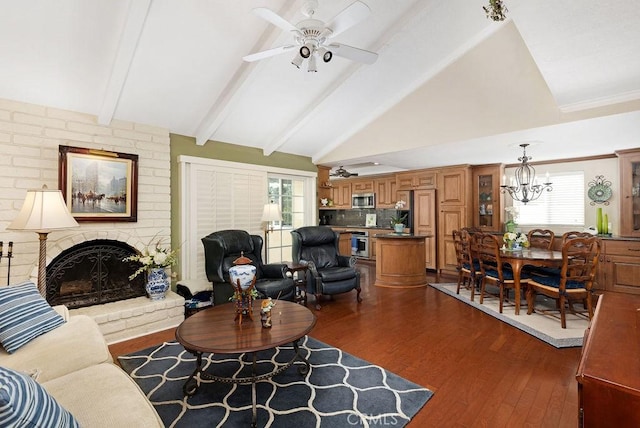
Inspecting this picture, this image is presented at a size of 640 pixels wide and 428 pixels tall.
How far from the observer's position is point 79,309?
3.17m

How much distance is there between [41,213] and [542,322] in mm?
5035

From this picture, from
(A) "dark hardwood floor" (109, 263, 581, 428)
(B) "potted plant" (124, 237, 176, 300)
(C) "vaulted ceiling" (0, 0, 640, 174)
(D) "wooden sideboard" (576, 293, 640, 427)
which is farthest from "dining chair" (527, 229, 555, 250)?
(B) "potted plant" (124, 237, 176, 300)

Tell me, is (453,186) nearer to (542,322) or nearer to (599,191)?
(599,191)

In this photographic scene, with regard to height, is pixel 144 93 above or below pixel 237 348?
above

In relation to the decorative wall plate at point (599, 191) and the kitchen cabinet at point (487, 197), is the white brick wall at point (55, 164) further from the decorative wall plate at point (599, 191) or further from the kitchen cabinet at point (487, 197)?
the decorative wall plate at point (599, 191)

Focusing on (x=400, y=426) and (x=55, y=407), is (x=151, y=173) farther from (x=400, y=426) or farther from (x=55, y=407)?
(x=400, y=426)

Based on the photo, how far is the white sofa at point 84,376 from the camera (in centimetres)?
126

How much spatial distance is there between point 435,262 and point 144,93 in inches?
223

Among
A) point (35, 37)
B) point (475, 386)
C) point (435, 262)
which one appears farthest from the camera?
point (435, 262)

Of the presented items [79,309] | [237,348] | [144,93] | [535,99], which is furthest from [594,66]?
[79,309]

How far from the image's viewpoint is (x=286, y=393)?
2137 millimetres

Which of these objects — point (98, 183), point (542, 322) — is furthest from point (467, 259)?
point (98, 183)

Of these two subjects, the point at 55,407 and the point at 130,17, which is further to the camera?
the point at 130,17

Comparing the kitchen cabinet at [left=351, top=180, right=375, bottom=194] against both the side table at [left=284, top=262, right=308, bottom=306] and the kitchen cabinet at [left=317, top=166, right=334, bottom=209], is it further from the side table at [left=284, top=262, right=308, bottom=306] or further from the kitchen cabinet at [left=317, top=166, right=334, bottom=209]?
the side table at [left=284, top=262, right=308, bottom=306]
